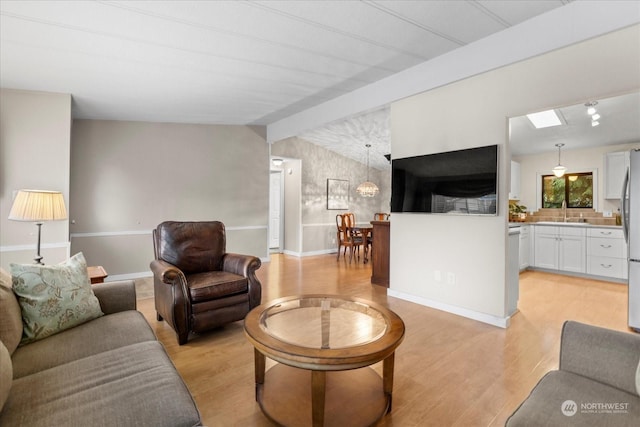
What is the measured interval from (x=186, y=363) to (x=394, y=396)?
150 centimetres

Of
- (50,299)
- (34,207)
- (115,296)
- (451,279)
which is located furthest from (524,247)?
(34,207)

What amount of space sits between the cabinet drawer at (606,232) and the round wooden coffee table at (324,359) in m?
4.91

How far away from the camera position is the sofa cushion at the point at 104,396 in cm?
105

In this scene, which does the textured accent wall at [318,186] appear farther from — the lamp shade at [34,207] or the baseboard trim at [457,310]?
the lamp shade at [34,207]

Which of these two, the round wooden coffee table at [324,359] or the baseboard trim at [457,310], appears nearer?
the round wooden coffee table at [324,359]

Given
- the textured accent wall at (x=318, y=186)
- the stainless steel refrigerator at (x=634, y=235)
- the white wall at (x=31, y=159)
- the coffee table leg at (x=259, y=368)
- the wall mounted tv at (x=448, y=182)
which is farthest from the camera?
the textured accent wall at (x=318, y=186)

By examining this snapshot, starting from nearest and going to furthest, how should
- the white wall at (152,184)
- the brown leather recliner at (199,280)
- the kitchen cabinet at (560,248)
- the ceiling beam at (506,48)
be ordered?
the ceiling beam at (506,48)
the brown leather recliner at (199,280)
the white wall at (152,184)
the kitchen cabinet at (560,248)

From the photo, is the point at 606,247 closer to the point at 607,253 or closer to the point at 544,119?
the point at 607,253

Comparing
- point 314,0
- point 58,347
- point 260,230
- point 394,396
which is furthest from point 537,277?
point 58,347

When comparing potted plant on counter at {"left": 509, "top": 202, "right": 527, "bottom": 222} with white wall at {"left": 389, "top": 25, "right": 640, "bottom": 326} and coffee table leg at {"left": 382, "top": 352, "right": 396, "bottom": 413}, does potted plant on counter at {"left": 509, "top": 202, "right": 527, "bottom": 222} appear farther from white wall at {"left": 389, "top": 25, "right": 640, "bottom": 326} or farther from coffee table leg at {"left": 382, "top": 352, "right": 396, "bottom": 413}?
coffee table leg at {"left": 382, "top": 352, "right": 396, "bottom": 413}

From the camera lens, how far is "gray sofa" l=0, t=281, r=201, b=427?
3.48 feet

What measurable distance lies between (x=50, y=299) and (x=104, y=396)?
0.96 m

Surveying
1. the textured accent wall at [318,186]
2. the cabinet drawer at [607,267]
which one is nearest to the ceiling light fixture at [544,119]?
the cabinet drawer at [607,267]

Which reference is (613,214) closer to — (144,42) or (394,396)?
(394,396)
